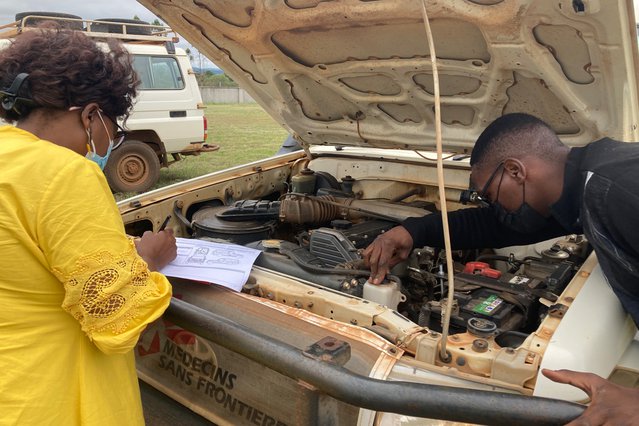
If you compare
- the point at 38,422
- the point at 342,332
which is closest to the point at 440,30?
the point at 342,332

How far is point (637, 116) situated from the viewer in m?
1.89

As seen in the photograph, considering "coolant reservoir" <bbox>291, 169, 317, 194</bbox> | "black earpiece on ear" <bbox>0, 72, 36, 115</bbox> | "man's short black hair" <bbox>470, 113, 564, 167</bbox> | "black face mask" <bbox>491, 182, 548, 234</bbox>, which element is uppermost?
"black earpiece on ear" <bbox>0, 72, 36, 115</bbox>

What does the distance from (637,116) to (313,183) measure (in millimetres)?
1785

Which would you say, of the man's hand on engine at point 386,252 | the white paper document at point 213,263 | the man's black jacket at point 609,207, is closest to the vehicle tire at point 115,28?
the white paper document at point 213,263

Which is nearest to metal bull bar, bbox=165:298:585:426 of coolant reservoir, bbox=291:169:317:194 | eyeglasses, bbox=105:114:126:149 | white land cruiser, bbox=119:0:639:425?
white land cruiser, bbox=119:0:639:425

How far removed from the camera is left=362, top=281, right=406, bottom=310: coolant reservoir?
1848 mm

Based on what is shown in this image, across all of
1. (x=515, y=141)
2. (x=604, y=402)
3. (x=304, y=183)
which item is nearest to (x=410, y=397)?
(x=604, y=402)

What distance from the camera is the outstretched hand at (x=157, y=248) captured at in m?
1.80

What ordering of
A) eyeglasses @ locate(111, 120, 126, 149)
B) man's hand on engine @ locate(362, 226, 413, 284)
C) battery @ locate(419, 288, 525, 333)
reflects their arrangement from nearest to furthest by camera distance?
eyeglasses @ locate(111, 120, 126, 149), battery @ locate(419, 288, 525, 333), man's hand on engine @ locate(362, 226, 413, 284)

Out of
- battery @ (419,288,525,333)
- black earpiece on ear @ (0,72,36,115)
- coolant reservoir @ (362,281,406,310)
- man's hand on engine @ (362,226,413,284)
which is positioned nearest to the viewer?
black earpiece on ear @ (0,72,36,115)

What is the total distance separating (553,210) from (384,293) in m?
0.66

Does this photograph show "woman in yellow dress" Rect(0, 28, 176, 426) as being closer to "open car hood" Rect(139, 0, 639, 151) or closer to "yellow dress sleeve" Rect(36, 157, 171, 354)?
"yellow dress sleeve" Rect(36, 157, 171, 354)

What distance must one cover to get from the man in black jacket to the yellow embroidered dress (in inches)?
39.5

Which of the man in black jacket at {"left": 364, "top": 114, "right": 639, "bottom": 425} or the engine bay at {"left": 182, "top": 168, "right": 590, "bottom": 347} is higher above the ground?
the man in black jacket at {"left": 364, "top": 114, "right": 639, "bottom": 425}
